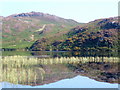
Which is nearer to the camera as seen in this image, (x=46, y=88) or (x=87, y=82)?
(x=46, y=88)

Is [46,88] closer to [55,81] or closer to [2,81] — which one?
[55,81]

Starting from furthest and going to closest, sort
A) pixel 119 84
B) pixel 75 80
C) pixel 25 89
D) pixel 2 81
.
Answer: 1. pixel 75 80
2. pixel 2 81
3. pixel 119 84
4. pixel 25 89

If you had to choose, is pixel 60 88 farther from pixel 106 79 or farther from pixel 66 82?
pixel 106 79

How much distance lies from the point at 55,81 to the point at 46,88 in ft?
23.5

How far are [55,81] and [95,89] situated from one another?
35.5 ft

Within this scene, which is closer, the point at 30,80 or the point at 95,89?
the point at 95,89

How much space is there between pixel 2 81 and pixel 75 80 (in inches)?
595

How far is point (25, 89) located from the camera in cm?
4078

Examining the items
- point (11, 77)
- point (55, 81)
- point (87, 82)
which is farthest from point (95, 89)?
point (11, 77)

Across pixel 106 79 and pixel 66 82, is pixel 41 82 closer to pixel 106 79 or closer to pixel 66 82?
pixel 66 82

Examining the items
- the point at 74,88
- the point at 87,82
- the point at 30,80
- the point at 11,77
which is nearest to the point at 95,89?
the point at 74,88

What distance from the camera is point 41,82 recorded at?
48000mm

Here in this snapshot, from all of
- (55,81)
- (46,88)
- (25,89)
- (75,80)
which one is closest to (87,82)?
(75,80)

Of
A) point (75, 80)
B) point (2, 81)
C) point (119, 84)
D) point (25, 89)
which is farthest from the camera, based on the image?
point (75, 80)
